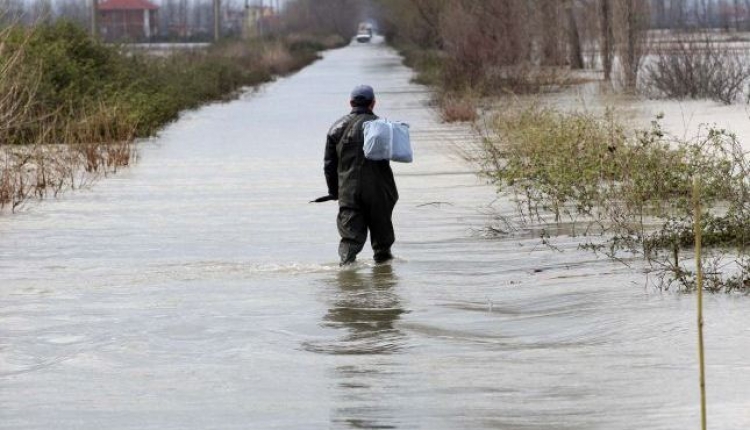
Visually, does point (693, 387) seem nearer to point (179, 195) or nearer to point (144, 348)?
point (144, 348)

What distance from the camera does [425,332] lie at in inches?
388

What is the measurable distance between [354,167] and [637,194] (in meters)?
2.85

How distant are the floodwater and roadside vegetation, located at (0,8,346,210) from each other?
1622 millimetres

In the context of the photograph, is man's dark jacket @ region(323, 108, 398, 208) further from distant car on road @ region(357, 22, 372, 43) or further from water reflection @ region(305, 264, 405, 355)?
distant car on road @ region(357, 22, 372, 43)

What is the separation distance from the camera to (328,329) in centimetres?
1003

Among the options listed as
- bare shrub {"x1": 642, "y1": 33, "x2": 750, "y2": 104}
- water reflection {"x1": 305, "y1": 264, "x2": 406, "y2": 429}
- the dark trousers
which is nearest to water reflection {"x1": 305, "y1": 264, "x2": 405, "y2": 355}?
water reflection {"x1": 305, "y1": 264, "x2": 406, "y2": 429}

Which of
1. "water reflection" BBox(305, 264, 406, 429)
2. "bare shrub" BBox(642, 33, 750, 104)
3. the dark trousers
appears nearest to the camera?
"water reflection" BBox(305, 264, 406, 429)

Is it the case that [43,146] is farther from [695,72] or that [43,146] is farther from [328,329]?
[695,72]

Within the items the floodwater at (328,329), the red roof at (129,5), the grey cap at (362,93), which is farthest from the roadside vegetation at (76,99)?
the red roof at (129,5)

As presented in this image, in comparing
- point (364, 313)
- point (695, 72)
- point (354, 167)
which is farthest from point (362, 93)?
point (695, 72)

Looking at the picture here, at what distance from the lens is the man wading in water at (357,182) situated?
12117 mm

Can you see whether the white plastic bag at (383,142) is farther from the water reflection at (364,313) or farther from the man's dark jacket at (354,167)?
the water reflection at (364,313)

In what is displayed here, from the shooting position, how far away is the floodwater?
770cm

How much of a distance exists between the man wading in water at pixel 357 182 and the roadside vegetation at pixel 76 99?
4649mm
